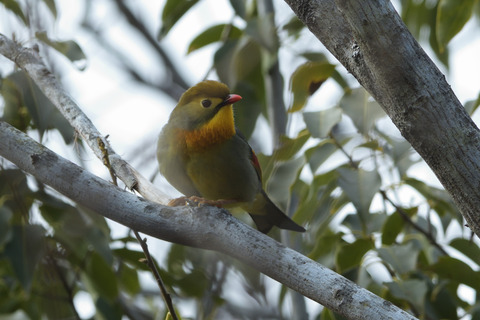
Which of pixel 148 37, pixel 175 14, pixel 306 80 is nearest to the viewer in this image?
pixel 306 80

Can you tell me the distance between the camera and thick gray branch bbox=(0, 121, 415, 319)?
7.08ft

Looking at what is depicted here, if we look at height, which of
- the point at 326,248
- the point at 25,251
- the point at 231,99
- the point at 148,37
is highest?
the point at 148,37

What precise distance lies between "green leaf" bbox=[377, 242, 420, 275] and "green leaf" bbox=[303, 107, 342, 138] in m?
0.74

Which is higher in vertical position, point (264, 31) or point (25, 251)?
point (264, 31)

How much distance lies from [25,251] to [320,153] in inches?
71.4

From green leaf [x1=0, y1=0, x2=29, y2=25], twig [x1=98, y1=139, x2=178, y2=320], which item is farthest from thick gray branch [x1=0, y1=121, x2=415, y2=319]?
green leaf [x1=0, y1=0, x2=29, y2=25]

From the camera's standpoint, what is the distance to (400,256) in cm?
342

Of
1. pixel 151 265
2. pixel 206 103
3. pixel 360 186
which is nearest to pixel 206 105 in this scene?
pixel 206 103

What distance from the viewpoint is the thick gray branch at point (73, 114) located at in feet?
9.89

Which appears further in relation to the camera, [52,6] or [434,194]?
[52,6]

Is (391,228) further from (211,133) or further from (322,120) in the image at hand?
(211,133)

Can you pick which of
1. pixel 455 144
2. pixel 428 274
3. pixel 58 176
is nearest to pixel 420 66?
pixel 455 144

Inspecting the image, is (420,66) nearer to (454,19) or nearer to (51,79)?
(454,19)

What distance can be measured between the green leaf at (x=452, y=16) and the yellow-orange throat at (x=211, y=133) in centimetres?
143
